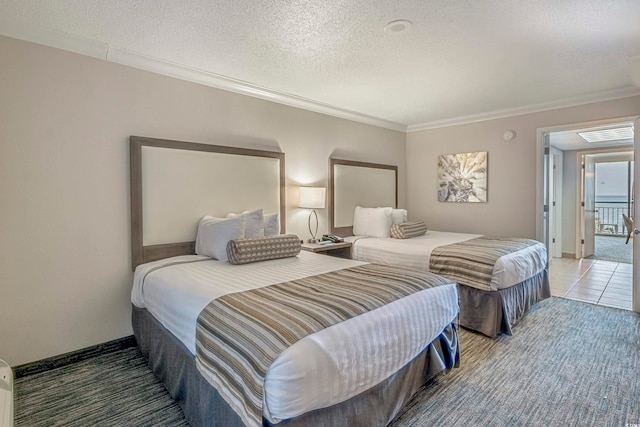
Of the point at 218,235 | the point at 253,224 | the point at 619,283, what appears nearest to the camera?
the point at 218,235

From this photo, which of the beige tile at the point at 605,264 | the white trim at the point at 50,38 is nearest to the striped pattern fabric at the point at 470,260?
the beige tile at the point at 605,264

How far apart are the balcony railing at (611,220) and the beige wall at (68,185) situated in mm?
11769

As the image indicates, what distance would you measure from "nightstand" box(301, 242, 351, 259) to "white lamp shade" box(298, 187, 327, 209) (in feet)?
1.49

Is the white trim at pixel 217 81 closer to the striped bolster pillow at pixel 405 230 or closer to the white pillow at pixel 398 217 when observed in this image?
the white pillow at pixel 398 217

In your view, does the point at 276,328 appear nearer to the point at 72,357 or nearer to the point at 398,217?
the point at 72,357

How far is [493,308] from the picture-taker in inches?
113

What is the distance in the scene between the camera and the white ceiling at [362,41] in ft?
6.83

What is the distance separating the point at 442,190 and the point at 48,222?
4.86 meters

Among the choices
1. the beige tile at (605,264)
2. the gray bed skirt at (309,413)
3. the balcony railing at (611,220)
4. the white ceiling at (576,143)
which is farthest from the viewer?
the balcony railing at (611,220)

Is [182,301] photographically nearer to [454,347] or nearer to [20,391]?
[20,391]

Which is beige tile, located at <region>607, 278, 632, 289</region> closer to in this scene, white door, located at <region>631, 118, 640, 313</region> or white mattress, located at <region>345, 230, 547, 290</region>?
white door, located at <region>631, 118, 640, 313</region>

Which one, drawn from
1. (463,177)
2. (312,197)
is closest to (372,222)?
(312,197)

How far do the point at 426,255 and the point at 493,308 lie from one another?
0.75 meters

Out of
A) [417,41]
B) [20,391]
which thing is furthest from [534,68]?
[20,391]
